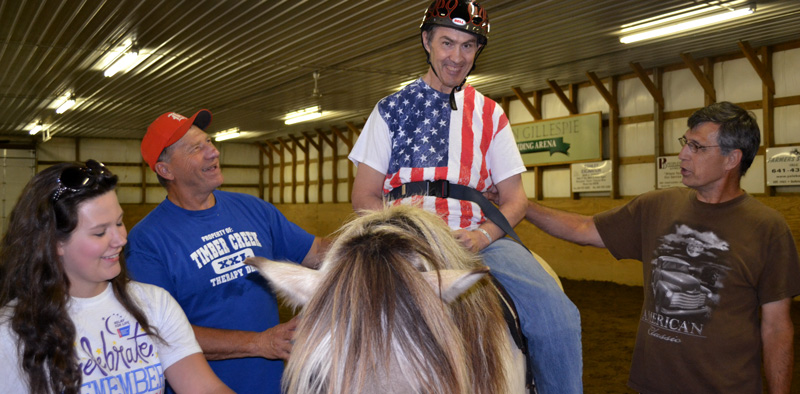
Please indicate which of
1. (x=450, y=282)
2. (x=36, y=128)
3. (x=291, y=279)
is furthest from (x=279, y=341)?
(x=36, y=128)

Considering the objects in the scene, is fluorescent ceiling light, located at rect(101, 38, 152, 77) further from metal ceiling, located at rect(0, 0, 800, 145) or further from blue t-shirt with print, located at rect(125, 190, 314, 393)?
blue t-shirt with print, located at rect(125, 190, 314, 393)

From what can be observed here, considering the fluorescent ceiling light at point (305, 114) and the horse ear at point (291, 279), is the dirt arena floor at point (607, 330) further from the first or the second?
the fluorescent ceiling light at point (305, 114)

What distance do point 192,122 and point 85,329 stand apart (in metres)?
1.07

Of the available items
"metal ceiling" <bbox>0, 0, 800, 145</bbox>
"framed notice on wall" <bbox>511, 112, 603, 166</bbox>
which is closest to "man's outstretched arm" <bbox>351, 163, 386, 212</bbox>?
"metal ceiling" <bbox>0, 0, 800, 145</bbox>

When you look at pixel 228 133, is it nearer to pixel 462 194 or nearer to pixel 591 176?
pixel 591 176

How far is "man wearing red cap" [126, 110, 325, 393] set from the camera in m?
2.25

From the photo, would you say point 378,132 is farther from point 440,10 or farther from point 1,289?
point 1,289

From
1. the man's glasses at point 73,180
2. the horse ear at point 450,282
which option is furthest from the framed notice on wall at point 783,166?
the man's glasses at point 73,180

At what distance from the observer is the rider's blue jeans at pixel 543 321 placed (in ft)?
6.17

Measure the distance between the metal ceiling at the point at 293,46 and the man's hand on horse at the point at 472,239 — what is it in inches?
244

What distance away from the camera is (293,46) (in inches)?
389

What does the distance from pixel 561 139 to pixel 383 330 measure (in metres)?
11.8

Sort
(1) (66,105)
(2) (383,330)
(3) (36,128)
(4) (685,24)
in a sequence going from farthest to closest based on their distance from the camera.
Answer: (3) (36,128), (1) (66,105), (4) (685,24), (2) (383,330)

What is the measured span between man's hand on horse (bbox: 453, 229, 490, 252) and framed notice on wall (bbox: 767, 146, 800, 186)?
8961 mm
